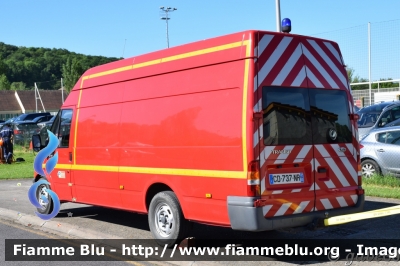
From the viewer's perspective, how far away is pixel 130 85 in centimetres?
877

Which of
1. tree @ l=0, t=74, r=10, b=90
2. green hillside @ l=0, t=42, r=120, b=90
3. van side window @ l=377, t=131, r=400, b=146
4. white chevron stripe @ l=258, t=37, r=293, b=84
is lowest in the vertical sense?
van side window @ l=377, t=131, r=400, b=146

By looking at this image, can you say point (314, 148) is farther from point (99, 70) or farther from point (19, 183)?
point (19, 183)

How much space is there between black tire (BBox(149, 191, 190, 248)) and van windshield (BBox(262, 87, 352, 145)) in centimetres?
179

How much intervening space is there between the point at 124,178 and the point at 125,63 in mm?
1889

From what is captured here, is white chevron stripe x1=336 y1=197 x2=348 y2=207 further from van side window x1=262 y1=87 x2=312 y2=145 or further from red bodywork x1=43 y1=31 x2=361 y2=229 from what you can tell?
van side window x1=262 y1=87 x2=312 y2=145

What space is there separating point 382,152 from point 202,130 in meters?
7.84

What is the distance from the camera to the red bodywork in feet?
22.2

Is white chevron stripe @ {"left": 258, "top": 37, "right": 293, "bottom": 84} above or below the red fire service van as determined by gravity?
above

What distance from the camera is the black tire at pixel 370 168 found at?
45.1 ft

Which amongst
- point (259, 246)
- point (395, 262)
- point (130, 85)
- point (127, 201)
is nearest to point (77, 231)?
point (127, 201)

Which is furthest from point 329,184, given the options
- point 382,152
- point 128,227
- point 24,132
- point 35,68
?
point 35,68

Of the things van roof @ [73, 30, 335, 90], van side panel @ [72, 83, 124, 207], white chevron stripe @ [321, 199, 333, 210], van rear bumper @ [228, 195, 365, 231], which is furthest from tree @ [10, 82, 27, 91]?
van rear bumper @ [228, 195, 365, 231]

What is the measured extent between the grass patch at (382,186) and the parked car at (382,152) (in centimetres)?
46

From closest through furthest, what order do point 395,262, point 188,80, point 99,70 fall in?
point 395,262 < point 188,80 < point 99,70
